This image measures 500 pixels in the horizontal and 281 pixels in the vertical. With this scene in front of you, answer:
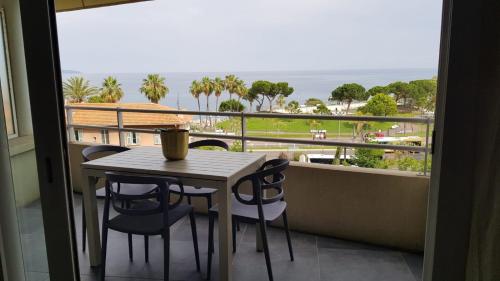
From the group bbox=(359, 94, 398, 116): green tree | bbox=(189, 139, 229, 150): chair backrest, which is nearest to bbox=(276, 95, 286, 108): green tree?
bbox=(359, 94, 398, 116): green tree

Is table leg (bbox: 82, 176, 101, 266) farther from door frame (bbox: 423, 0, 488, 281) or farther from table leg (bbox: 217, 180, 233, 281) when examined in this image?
door frame (bbox: 423, 0, 488, 281)

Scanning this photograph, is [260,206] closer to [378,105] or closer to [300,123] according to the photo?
[300,123]

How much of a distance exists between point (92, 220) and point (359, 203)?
2.14 metres

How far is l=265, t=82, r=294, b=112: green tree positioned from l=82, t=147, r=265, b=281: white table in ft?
35.5

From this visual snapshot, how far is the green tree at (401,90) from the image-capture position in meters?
6.57

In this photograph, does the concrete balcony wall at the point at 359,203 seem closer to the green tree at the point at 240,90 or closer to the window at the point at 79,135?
the window at the point at 79,135

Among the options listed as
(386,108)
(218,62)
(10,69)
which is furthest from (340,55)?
(10,69)

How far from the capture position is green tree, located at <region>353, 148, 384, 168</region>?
3436 mm

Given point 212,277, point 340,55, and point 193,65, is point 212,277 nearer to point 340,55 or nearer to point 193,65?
point 340,55

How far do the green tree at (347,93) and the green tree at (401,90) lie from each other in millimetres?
2099

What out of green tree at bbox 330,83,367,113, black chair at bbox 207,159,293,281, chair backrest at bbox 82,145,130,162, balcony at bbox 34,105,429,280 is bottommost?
balcony at bbox 34,105,429,280

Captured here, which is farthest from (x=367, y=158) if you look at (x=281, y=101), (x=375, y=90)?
(x=281, y=101)

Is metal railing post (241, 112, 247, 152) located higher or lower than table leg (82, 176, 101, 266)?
higher

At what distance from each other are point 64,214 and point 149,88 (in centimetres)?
2055
